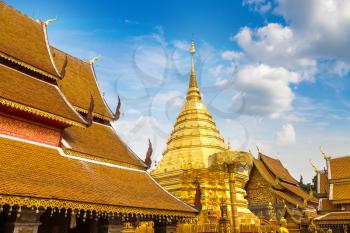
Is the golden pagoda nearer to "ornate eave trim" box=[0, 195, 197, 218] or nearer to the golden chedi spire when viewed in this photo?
the golden chedi spire

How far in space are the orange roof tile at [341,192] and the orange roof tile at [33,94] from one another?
16.5 metres

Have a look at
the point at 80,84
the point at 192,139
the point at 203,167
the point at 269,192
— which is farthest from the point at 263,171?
the point at 80,84

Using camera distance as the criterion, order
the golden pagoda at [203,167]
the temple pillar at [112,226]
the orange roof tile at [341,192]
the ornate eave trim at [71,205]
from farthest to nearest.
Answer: the golden pagoda at [203,167]
the orange roof tile at [341,192]
the temple pillar at [112,226]
the ornate eave trim at [71,205]

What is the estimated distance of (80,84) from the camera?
51.2ft

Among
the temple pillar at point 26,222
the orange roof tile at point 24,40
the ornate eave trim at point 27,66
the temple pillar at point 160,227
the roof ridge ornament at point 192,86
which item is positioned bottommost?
the temple pillar at point 160,227

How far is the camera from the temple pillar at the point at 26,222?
7.78m

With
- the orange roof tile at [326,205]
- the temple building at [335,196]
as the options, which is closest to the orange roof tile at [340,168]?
the temple building at [335,196]

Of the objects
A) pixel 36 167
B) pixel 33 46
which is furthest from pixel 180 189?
pixel 36 167

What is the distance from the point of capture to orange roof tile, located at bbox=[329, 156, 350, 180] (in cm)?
2152

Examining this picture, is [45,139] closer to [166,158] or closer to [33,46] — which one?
[33,46]

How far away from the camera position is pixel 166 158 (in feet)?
107

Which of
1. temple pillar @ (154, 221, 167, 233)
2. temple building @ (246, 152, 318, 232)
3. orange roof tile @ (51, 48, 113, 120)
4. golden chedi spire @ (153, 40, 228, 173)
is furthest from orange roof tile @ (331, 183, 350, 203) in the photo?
orange roof tile @ (51, 48, 113, 120)

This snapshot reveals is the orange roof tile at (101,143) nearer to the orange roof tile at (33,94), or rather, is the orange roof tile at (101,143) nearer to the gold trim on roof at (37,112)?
the gold trim on roof at (37,112)

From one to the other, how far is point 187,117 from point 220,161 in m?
13.3
